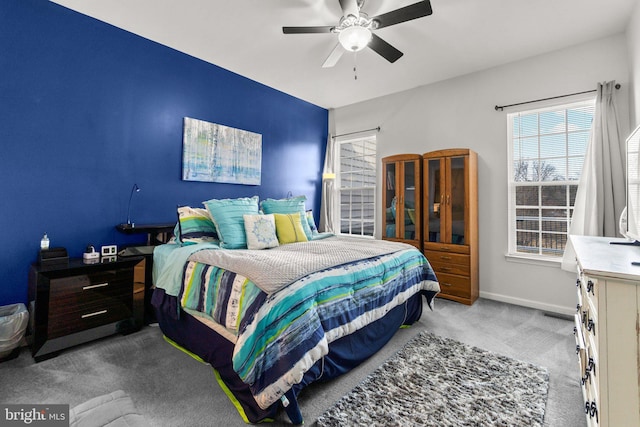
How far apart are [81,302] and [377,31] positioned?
360 cm

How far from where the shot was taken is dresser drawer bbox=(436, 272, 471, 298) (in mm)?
3373

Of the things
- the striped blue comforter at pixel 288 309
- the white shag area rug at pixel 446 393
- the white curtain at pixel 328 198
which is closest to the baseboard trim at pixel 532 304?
the white shag area rug at pixel 446 393

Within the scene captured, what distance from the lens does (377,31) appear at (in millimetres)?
2922

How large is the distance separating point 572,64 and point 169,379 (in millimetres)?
4724

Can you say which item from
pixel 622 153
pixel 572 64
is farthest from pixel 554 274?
pixel 572 64

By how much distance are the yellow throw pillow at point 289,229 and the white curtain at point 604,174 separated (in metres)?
2.84

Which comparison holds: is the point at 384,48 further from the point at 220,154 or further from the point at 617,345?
the point at 617,345

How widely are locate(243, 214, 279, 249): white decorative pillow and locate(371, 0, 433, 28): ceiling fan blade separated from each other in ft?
6.54

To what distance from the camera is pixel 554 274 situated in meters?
3.21

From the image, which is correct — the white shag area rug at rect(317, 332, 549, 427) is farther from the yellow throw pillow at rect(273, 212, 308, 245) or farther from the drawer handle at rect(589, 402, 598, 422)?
the yellow throw pillow at rect(273, 212, 308, 245)

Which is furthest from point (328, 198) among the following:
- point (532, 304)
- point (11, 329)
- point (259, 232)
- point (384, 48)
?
point (11, 329)

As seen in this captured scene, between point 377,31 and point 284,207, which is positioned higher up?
point 377,31

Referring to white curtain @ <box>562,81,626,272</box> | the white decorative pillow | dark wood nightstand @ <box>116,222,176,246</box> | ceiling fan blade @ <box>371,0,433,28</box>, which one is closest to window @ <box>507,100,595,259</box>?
white curtain @ <box>562,81,626,272</box>

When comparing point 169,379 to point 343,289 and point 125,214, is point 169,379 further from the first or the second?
point 125,214
